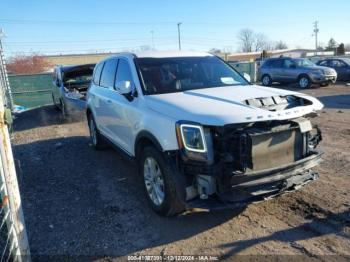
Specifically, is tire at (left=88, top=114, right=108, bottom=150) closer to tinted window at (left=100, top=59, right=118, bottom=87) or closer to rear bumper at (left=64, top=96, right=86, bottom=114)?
tinted window at (left=100, top=59, right=118, bottom=87)

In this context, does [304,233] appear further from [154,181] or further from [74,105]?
[74,105]

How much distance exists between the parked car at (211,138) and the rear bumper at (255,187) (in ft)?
0.03

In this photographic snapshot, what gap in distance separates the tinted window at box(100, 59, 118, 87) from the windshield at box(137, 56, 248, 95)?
90 centimetres

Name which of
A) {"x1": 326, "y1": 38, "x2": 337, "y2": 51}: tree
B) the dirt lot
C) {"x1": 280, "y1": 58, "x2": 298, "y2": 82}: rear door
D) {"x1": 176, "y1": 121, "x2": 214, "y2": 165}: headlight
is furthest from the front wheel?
{"x1": 326, "y1": 38, "x2": 337, "y2": 51}: tree

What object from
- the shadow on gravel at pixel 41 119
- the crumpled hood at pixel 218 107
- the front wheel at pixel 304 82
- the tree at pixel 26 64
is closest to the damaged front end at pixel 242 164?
the crumpled hood at pixel 218 107

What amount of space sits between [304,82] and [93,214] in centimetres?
1699

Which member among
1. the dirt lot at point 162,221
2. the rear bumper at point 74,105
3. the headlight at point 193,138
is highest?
the headlight at point 193,138

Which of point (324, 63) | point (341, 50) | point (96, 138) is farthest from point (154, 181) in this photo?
point (341, 50)

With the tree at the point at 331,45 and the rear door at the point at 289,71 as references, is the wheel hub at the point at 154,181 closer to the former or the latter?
the rear door at the point at 289,71

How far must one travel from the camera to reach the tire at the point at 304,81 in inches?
726

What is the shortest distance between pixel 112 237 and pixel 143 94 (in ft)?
5.84

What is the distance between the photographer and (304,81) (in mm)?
18641

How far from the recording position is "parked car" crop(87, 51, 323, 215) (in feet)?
10.9

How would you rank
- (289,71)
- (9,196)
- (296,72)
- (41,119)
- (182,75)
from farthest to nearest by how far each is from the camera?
(289,71) < (296,72) < (41,119) < (182,75) < (9,196)
